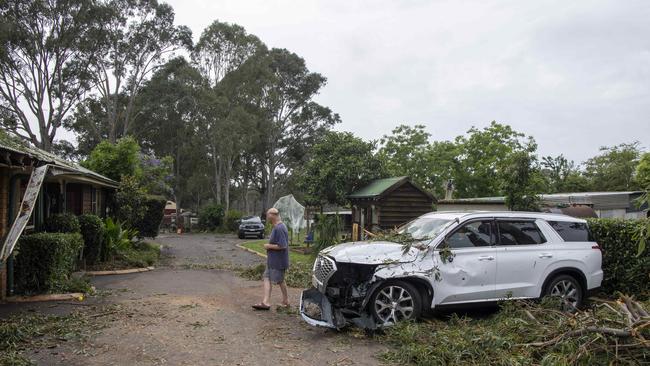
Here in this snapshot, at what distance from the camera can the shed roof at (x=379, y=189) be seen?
54.2ft

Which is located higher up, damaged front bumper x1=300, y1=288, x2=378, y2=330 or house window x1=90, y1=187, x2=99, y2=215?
house window x1=90, y1=187, x2=99, y2=215

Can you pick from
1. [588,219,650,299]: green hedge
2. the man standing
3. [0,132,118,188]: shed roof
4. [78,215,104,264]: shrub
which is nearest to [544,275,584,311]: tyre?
[588,219,650,299]: green hedge

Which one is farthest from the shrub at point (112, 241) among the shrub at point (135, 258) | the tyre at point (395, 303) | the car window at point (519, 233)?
the car window at point (519, 233)

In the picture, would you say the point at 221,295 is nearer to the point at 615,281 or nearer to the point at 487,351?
the point at 487,351

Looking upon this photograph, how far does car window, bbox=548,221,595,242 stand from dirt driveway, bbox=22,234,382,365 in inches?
154

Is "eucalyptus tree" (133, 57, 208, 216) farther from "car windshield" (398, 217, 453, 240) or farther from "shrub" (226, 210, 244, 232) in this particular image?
"car windshield" (398, 217, 453, 240)

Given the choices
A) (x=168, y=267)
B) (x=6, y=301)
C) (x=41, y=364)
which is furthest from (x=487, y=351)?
(x=168, y=267)

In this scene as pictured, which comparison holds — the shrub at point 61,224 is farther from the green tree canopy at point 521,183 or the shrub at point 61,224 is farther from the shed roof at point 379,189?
the green tree canopy at point 521,183

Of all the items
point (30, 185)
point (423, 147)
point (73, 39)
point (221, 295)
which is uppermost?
point (73, 39)

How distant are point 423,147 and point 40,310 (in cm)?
3303

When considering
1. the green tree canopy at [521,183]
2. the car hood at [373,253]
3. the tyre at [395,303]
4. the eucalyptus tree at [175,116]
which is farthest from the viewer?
the eucalyptus tree at [175,116]

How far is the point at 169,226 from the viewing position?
44875 millimetres

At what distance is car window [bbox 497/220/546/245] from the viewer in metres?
7.69

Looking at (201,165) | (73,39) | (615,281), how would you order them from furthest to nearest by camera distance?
(201,165)
(73,39)
(615,281)
